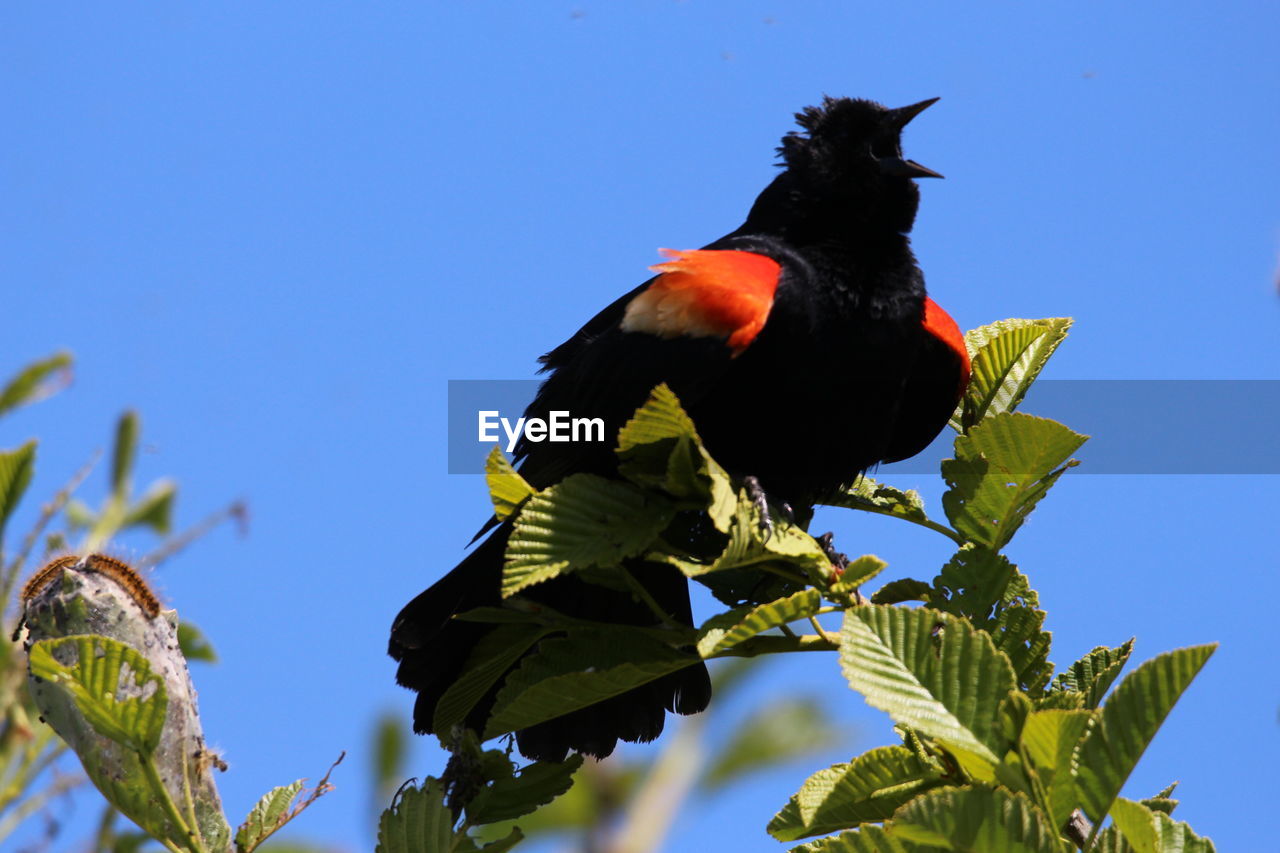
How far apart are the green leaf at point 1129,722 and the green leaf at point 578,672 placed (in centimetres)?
73

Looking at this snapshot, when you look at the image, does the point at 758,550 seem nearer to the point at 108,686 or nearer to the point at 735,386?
the point at 735,386

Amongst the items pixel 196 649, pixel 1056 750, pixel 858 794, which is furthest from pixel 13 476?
pixel 1056 750

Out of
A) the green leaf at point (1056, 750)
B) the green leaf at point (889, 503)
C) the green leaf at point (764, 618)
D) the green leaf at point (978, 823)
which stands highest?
the green leaf at point (889, 503)

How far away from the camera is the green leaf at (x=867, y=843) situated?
76.6 inches

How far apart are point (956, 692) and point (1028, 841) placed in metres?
0.27

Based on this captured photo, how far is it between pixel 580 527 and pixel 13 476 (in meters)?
2.34

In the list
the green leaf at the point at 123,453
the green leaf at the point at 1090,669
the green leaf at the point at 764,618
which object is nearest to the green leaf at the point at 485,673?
the green leaf at the point at 764,618

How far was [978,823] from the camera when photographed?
187 cm

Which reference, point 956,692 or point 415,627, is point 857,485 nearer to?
point 415,627

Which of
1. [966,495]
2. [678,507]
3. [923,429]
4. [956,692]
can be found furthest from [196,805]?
[923,429]

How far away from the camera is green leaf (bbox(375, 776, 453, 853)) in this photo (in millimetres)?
2643

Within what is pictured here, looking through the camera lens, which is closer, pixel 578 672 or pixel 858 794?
pixel 858 794

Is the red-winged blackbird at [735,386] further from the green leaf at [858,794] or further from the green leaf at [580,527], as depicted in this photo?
the green leaf at [858,794]

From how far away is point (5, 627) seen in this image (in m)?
3.79
